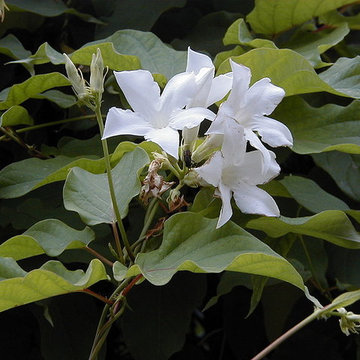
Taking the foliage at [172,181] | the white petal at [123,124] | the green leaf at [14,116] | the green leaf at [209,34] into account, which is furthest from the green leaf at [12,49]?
the white petal at [123,124]

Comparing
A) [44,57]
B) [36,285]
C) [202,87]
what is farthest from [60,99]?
[36,285]

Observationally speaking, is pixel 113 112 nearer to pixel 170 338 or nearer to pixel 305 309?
pixel 170 338

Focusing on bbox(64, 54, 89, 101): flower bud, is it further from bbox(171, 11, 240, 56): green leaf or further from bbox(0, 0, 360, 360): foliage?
bbox(171, 11, 240, 56): green leaf

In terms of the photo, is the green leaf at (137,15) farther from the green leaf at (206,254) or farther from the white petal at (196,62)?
the green leaf at (206,254)

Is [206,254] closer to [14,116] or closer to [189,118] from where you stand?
[189,118]

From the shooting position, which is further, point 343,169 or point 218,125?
point 343,169

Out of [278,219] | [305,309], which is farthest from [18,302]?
[305,309]
